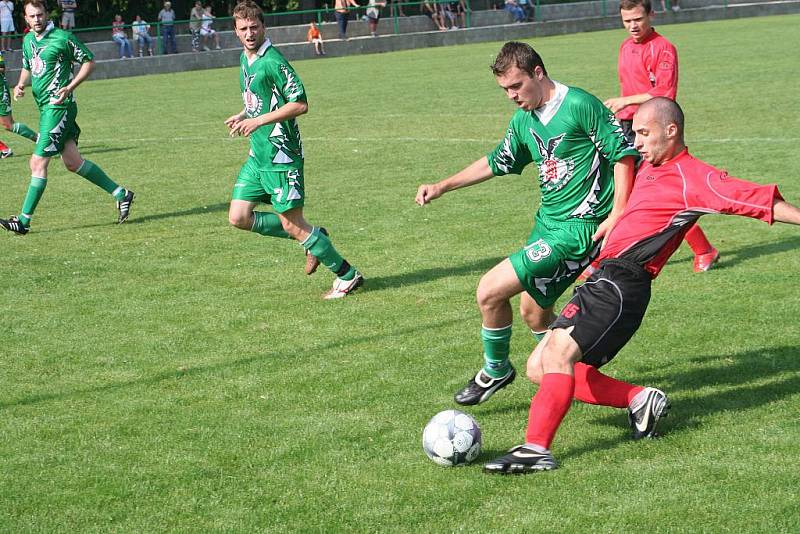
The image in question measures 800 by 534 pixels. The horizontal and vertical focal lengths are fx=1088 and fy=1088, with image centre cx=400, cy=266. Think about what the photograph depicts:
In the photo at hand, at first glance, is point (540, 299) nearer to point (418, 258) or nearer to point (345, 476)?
point (345, 476)

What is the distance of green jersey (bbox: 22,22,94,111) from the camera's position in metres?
11.4

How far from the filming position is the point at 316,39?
38.8 m

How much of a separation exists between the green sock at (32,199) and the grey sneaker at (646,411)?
7868mm

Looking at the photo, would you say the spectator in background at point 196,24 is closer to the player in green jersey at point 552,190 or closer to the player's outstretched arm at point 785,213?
the player in green jersey at point 552,190

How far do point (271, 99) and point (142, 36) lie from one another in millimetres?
30736

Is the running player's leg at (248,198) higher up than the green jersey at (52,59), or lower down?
lower down

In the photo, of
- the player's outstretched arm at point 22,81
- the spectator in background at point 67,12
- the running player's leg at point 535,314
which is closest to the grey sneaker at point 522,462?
the running player's leg at point 535,314

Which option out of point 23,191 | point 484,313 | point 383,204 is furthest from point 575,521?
point 23,191

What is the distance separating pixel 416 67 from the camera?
102 ft

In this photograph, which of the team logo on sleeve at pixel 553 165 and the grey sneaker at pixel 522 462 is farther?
the team logo on sleeve at pixel 553 165

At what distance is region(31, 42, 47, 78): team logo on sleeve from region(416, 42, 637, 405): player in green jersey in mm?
6998

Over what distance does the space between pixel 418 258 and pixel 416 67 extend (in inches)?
876

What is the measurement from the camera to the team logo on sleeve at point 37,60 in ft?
37.6

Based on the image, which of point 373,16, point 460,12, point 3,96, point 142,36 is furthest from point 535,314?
point 460,12
